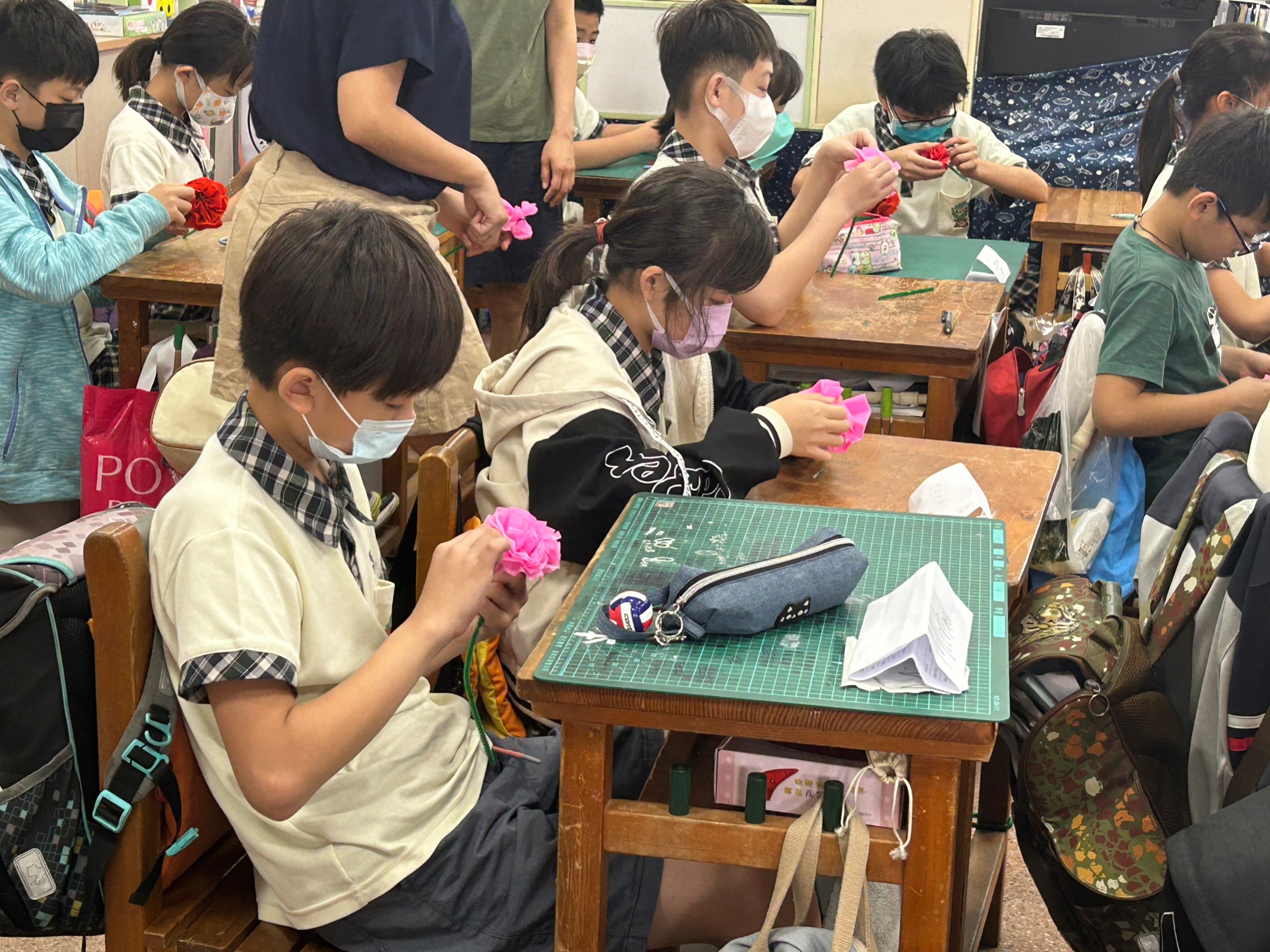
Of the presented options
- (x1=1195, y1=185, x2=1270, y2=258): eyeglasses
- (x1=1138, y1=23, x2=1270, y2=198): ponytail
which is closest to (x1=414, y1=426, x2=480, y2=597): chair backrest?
(x1=1195, y1=185, x2=1270, y2=258): eyeglasses

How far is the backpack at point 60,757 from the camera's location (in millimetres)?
1278

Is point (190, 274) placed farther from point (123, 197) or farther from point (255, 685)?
point (255, 685)

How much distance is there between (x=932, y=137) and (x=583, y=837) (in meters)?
3.48

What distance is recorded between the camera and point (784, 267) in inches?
104

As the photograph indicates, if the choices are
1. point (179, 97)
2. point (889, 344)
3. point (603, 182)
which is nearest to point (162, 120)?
point (179, 97)

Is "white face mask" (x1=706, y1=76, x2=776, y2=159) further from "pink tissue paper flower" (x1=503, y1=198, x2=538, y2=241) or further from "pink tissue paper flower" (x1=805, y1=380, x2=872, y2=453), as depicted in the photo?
"pink tissue paper flower" (x1=805, y1=380, x2=872, y2=453)

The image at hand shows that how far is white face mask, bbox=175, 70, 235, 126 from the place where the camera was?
135 inches

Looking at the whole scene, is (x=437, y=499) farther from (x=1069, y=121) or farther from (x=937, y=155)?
(x=1069, y=121)

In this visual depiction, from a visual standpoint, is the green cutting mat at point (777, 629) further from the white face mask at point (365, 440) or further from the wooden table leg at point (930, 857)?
the white face mask at point (365, 440)

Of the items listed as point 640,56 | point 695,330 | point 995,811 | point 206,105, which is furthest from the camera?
point 640,56

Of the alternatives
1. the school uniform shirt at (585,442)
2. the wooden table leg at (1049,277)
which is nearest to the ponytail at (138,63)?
the school uniform shirt at (585,442)

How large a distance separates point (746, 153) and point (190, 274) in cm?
125

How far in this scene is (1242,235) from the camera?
2596 mm

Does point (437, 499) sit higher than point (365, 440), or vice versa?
point (365, 440)
